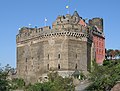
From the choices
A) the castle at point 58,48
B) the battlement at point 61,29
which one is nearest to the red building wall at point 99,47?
the castle at point 58,48

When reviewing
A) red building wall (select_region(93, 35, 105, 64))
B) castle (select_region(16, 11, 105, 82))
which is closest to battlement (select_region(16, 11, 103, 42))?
castle (select_region(16, 11, 105, 82))

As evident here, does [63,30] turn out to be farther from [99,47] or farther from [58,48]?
[99,47]

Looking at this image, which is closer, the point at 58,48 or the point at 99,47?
Answer: the point at 58,48

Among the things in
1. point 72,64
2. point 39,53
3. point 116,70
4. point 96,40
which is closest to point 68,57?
point 72,64

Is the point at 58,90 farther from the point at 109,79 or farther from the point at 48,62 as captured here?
the point at 48,62

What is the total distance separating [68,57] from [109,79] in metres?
25.0

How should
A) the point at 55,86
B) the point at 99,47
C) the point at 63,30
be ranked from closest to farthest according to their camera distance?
the point at 55,86 < the point at 63,30 < the point at 99,47

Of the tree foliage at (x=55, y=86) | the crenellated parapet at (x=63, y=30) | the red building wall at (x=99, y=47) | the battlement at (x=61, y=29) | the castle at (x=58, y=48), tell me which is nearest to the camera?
Result: the tree foliage at (x=55, y=86)

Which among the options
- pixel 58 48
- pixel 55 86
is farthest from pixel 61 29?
pixel 55 86

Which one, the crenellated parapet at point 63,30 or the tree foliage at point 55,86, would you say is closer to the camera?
the tree foliage at point 55,86

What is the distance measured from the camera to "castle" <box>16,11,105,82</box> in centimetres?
7425

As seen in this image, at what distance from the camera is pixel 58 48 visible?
74.9 m

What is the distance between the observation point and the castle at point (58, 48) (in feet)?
244

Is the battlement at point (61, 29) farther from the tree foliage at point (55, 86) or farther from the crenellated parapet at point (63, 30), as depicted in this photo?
the tree foliage at point (55, 86)
